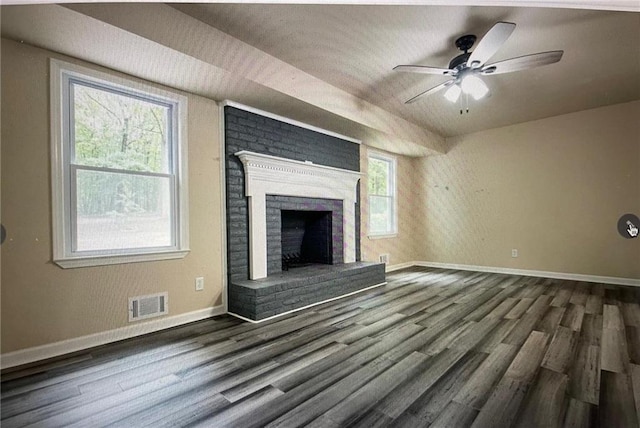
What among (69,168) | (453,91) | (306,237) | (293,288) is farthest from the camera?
(306,237)

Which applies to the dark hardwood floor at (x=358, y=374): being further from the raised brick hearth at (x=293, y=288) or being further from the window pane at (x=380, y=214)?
the window pane at (x=380, y=214)

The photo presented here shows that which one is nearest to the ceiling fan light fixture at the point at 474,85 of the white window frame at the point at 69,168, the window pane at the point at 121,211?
the white window frame at the point at 69,168

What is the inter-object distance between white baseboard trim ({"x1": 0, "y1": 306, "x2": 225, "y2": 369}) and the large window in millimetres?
3188

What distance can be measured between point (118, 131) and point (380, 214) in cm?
411

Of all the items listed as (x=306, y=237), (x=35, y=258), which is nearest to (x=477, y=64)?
(x=306, y=237)

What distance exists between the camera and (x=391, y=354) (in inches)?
84.9

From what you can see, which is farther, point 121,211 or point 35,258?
point 121,211

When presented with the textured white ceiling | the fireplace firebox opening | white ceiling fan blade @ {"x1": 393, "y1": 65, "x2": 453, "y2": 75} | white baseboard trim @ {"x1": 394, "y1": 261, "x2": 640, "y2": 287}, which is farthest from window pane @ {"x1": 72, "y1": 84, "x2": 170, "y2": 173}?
white baseboard trim @ {"x1": 394, "y1": 261, "x2": 640, "y2": 287}

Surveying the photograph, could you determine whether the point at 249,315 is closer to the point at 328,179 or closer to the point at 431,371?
the point at 431,371

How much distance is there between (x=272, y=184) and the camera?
3.45m

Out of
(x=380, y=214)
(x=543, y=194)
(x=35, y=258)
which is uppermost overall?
(x=543, y=194)

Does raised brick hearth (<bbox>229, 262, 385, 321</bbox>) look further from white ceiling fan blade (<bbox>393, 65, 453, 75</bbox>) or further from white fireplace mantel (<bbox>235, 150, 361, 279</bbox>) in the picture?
white ceiling fan blade (<bbox>393, 65, 453, 75</bbox>)

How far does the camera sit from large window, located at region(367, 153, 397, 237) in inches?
210

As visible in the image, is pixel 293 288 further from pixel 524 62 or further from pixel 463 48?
pixel 524 62
